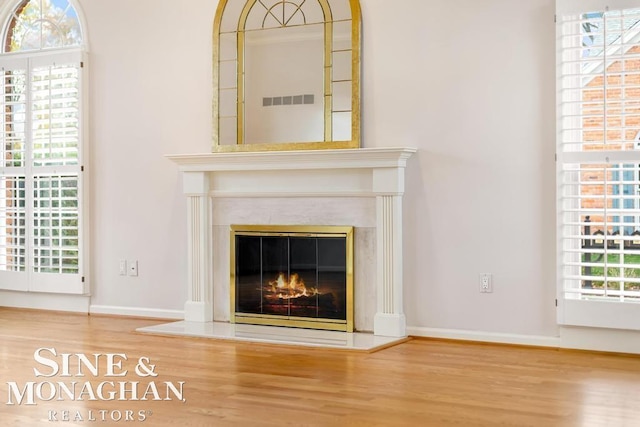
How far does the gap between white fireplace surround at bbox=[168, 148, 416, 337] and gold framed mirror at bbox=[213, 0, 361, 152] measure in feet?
0.45

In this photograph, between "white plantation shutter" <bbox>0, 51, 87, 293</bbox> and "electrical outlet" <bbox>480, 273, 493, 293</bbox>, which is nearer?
"electrical outlet" <bbox>480, 273, 493, 293</bbox>

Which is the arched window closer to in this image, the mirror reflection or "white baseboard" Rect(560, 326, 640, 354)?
the mirror reflection

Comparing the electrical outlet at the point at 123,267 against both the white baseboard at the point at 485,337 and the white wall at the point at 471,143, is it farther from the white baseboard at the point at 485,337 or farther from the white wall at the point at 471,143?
the white baseboard at the point at 485,337

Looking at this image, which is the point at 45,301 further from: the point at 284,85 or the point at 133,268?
the point at 284,85

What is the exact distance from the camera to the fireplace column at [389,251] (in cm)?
543

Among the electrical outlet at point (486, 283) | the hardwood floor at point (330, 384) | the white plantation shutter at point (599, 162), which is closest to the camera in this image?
the hardwood floor at point (330, 384)

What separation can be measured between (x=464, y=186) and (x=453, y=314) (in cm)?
81

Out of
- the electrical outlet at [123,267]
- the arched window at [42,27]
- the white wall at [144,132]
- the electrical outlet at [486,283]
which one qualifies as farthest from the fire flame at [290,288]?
the arched window at [42,27]

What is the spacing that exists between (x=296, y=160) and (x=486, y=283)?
1.47m

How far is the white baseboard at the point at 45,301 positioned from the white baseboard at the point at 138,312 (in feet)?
0.34

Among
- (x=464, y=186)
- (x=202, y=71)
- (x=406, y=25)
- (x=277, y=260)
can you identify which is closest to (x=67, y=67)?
(x=202, y=71)

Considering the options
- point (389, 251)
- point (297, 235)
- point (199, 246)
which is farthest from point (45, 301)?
point (389, 251)

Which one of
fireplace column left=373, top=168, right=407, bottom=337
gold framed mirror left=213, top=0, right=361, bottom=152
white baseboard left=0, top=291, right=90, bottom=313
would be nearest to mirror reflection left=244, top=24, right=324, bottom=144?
gold framed mirror left=213, top=0, right=361, bottom=152

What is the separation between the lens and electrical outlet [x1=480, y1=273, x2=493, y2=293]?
5289mm
